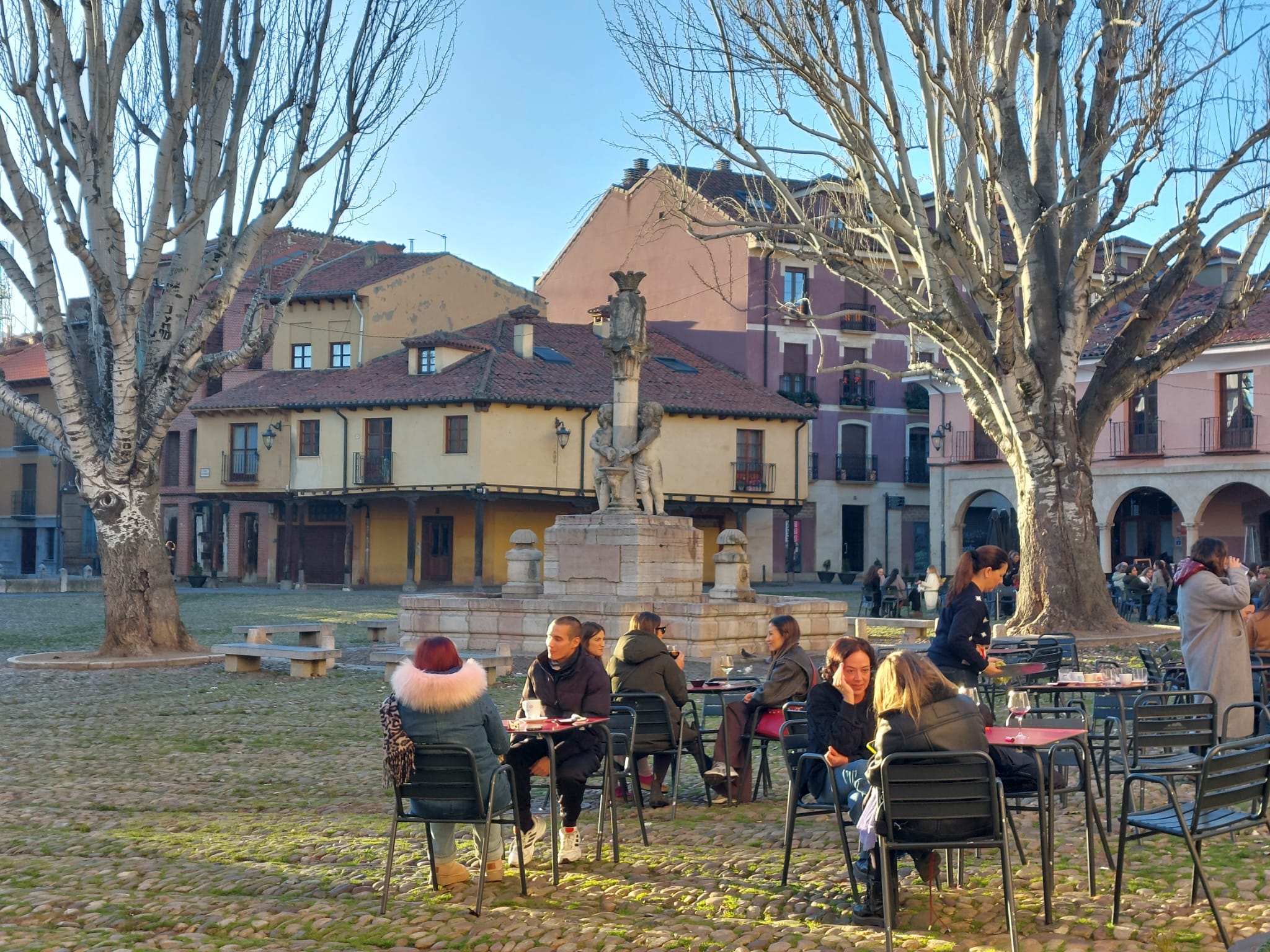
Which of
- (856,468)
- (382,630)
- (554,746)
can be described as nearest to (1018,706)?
(554,746)

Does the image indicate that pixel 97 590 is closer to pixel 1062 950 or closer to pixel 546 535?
pixel 546 535

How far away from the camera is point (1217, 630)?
8.60 metres

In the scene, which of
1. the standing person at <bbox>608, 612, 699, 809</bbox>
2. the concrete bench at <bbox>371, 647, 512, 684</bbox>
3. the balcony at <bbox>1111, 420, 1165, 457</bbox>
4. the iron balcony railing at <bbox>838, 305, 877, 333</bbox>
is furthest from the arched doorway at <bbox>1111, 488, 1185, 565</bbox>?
the standing person at <bbox>608, 612, 699, 809</bbox>

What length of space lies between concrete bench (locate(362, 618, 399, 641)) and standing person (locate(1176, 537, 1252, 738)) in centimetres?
1430

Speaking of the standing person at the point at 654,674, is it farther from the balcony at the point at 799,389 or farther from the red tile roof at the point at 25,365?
the red tile roof at the point at 25,365

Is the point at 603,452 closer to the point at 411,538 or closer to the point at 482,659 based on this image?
the point at 482,659

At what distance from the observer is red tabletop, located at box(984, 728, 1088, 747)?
6090 millimetres

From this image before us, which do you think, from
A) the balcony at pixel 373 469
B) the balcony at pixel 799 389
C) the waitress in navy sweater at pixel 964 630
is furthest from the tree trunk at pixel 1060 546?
the balcony at pixel 799 389

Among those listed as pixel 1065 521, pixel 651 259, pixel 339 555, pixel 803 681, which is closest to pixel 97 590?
pixel 339 555

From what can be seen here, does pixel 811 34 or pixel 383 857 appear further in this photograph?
pixel 811 34

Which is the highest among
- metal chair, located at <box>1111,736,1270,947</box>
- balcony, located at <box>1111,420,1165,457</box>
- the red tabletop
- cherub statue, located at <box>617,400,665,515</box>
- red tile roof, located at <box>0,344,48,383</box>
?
red tile roof, located at <box>0,344,48,383</box>

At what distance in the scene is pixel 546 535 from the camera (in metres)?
19.9

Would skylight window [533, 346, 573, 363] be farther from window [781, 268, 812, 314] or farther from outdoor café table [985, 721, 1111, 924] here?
outdoor café table [985, 721, 1111, 924]

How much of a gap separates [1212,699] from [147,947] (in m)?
4.71
